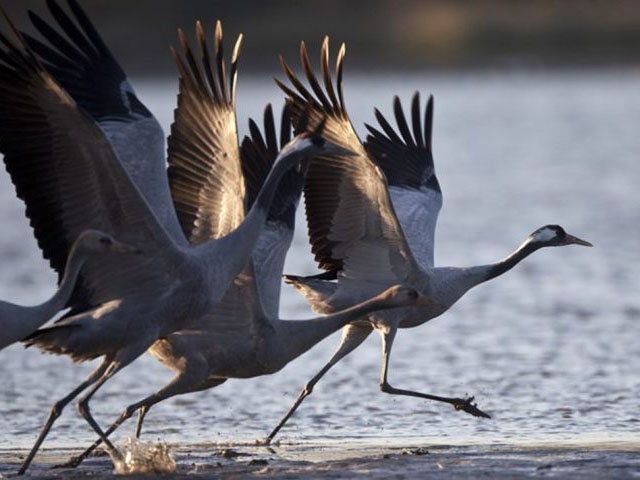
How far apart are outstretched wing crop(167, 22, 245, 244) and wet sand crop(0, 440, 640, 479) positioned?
1.31m

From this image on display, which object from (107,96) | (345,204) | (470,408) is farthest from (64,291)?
(470,408)

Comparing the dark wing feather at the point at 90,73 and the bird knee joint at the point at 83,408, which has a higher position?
the dark wing feather at the point at 90,73

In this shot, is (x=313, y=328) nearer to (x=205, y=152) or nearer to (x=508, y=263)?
(x=205, y=152)

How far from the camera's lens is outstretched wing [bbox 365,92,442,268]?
38.3 ft

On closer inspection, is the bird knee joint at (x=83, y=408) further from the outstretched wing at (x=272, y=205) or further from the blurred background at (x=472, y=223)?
the outstretched wing at (x=272, y=205)

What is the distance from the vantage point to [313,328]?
954 cm

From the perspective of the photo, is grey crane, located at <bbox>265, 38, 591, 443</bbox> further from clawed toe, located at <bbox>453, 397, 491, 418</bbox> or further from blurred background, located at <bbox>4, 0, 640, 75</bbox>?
blurred background, located at <bbox>4, 0, 640, 75</bbox>

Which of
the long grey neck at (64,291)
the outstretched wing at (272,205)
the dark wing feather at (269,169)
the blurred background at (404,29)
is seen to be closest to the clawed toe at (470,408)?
the outstretched wing at (272,205)

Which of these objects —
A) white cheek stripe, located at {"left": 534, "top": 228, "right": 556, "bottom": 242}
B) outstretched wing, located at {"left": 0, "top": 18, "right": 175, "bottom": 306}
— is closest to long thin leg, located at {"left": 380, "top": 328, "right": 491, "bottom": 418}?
white cheek stripe, located at {"left": 534, "top": 228, "right": 556, "bottom": 242}

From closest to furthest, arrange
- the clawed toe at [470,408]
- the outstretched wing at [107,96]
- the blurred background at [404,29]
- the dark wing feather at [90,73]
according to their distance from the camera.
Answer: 1. the outstretched wing at [107,96]
2. the dark wing feather at [90,73]
3. the clawed toe at [470,408]
4. the blurred background at [404,29]

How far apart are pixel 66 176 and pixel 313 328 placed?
1598mm

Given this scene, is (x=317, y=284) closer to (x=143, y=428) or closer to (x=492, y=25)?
(x=143, y=428)

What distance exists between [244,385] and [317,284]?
120cm

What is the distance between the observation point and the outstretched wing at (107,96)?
9852 mm
